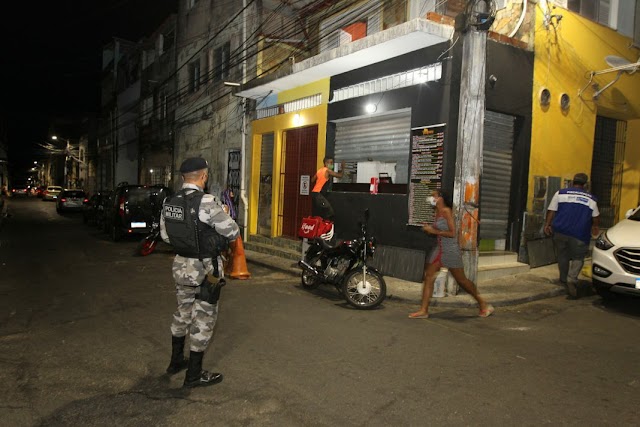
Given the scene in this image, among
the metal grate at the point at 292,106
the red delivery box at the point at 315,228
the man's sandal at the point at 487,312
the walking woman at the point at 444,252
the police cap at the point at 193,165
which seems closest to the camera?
the police cap at the point at 193,165

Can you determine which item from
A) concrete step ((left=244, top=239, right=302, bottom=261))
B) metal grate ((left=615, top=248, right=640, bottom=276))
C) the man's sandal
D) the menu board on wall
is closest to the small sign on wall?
concrete step ((left=244, top=239, right=302, bottom=261))

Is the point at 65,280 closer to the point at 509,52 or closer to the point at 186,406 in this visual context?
the point at 186,406

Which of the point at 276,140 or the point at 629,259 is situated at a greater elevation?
the point at 276,140

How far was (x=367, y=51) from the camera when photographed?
359 inches

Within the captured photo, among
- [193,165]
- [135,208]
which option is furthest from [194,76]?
[193,165]

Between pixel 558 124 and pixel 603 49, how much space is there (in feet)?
8.30

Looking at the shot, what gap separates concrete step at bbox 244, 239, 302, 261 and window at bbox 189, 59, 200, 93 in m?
8.91

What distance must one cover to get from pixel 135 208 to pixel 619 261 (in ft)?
39.7

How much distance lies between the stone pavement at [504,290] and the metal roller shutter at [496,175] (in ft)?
3.54

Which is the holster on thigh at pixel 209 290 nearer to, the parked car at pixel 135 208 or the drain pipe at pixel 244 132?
the parked car at pixel 135 208

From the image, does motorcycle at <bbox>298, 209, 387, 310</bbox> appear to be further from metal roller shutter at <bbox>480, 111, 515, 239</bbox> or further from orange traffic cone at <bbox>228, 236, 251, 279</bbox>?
metal roller shutter at <bbox>480, 111, 515, 239</bbox>

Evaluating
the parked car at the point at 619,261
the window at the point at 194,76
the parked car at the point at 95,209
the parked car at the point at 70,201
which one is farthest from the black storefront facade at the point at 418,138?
the parked car at the point at 70,201

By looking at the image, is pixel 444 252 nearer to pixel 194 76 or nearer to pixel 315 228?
pixel 315 228

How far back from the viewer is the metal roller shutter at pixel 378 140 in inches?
375
